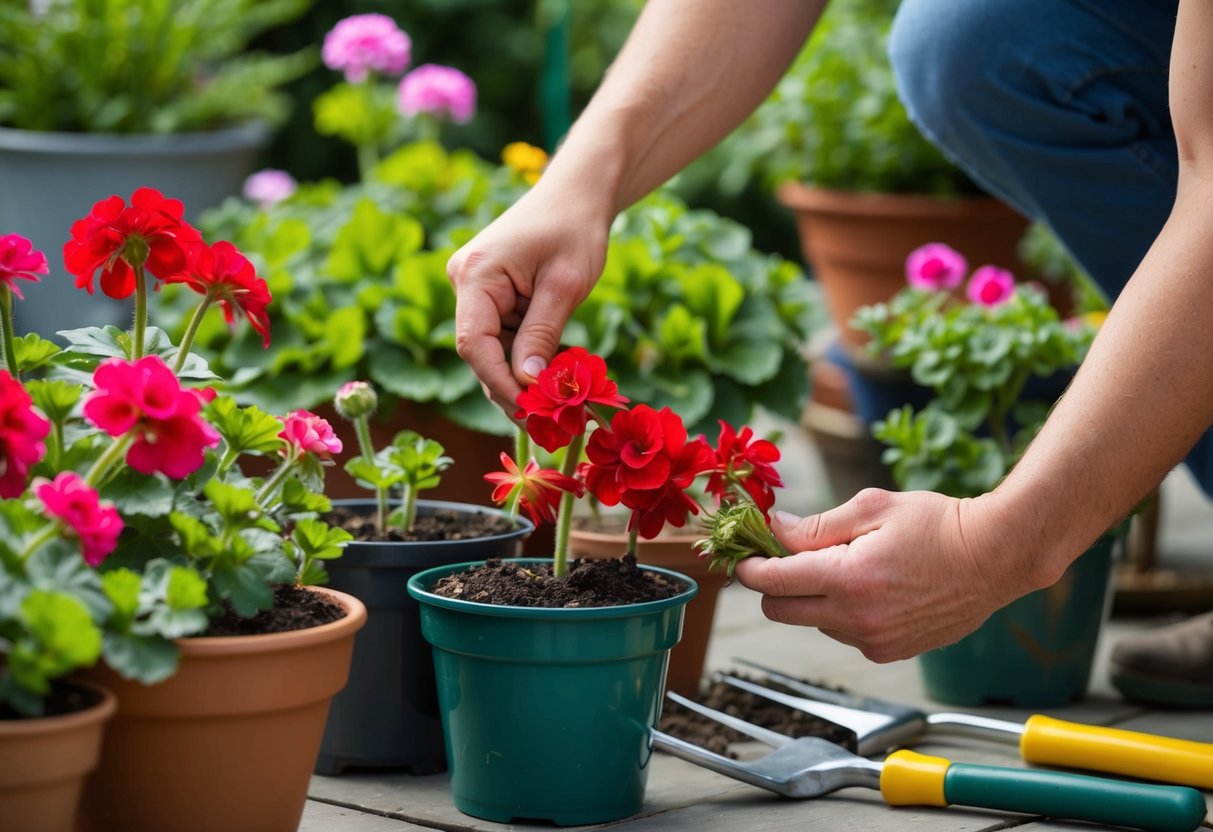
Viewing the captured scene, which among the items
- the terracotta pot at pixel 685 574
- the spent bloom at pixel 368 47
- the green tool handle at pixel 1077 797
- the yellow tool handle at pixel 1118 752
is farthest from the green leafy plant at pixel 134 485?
the spent bloom at pixel 368 47

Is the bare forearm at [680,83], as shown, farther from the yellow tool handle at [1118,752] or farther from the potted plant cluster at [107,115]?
the potted plant cluster at [107,115]

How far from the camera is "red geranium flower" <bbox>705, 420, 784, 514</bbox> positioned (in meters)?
1.45

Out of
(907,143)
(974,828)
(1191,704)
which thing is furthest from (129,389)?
(907,143)

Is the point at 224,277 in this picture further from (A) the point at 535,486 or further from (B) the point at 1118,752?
(B) the point at 1118,752

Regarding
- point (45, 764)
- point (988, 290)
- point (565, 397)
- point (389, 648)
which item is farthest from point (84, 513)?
point (988, 290)

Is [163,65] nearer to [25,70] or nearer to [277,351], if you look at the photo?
[25,70]

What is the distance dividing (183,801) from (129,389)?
1.17 ft

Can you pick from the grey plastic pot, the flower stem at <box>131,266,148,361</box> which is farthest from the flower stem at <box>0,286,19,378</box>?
the grey plastic pot

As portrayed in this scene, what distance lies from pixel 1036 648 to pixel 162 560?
120 cm

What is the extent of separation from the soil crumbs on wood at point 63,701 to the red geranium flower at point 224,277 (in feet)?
1.30

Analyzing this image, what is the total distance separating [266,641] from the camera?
119cm

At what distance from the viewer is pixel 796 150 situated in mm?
3496

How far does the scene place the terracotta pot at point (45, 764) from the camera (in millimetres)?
1023

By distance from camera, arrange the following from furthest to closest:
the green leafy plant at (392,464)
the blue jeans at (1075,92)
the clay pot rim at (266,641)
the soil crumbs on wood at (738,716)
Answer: the blue jeans at (1075,92), the soil crumbs on wood at (738,716), the green leafy plant at (392,464), the clay pot rim at (266,641)
